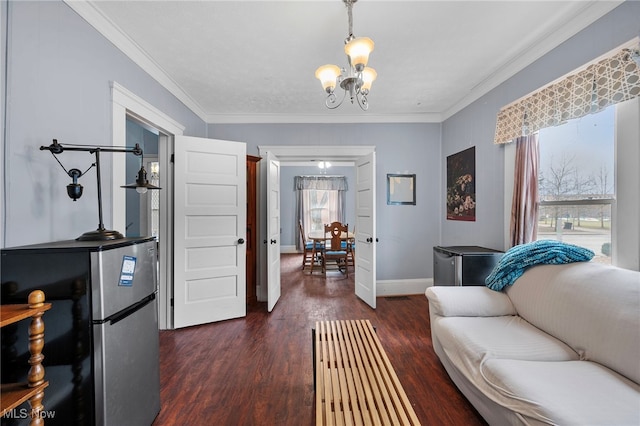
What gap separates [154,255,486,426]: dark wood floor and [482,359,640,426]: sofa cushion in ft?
1.67

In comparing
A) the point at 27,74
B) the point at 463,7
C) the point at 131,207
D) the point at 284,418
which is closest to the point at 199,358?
the point at 284,418

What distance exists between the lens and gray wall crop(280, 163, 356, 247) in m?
7.59

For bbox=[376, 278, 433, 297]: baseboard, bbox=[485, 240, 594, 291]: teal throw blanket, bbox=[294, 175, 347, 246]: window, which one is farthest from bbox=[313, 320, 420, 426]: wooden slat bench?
bbox=[294, 175, 347, 246]: window

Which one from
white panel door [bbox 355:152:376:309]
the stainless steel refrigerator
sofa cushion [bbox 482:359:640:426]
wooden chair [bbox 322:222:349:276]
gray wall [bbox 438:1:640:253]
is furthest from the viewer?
wooden chair [bbox 322:222:349:276]

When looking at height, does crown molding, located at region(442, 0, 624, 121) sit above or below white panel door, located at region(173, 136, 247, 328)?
above

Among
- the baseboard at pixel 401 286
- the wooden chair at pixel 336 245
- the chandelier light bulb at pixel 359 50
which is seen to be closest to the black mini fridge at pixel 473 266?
the baseboard at pixel 401 286

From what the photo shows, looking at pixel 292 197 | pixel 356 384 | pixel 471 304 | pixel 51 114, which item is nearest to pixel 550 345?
pixel 471 304

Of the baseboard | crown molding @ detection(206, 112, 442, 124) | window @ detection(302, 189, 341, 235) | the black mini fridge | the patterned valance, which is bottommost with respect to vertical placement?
the baseboard

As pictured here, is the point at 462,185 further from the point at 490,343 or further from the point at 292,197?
the point at 292,197

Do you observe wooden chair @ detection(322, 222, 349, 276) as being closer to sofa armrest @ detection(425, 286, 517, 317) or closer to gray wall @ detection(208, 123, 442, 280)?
gray wall @ detection(208, 123, 442, 280)

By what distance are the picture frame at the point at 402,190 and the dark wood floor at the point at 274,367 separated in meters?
1.43

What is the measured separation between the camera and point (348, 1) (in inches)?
61.7

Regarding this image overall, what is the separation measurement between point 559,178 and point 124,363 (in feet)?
10.6

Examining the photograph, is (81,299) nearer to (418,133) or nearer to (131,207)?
(131,207)
